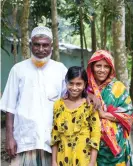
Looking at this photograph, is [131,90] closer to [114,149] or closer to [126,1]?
[126,1]

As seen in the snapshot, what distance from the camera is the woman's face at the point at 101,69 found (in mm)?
3107

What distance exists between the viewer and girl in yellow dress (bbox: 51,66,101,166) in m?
2.91

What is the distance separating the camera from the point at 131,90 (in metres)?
10.7

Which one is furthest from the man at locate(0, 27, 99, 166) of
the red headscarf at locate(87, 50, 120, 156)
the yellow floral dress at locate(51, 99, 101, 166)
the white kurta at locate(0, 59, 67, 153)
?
the red headscarf at locate(87, 50, 120, 156)

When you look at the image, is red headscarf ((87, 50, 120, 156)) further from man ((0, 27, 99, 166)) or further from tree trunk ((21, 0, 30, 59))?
tree trunk ((21, 0, 30, 59))

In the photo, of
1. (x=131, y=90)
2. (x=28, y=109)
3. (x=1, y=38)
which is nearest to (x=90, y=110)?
(x=28, y=109)

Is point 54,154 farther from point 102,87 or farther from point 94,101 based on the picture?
point 102,87

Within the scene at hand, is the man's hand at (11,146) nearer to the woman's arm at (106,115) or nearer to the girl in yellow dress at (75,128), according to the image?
the girl in yellow dress at (75,128)

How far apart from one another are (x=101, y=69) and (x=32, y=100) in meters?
0.64

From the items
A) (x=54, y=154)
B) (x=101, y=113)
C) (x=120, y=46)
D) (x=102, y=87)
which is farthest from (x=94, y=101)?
(x=120, y=46)

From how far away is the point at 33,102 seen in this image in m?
3.03

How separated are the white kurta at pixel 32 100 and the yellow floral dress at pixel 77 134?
0.12 metres

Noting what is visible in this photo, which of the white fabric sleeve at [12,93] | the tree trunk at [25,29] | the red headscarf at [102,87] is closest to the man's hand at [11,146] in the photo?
the white fabric sleeve at [12,93]

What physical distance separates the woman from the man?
30cm
